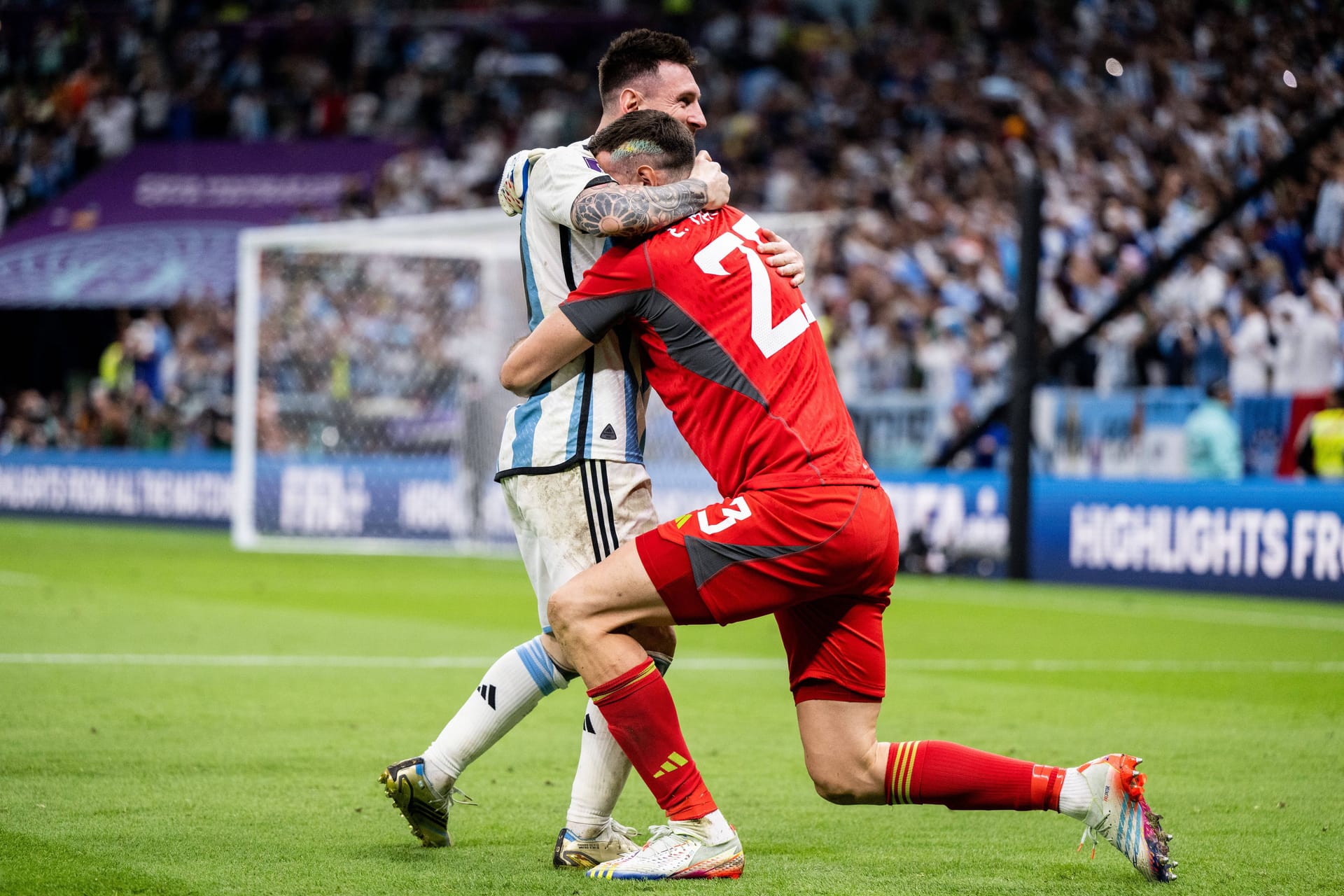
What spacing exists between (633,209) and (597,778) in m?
1.47

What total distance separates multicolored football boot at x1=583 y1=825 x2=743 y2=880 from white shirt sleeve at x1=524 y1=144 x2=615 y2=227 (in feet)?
5.01

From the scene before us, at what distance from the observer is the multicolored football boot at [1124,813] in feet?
13.9

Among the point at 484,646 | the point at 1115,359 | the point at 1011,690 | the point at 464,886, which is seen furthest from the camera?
the point at 1115,359

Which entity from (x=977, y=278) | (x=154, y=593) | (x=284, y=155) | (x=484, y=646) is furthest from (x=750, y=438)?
(x=284, y=155)

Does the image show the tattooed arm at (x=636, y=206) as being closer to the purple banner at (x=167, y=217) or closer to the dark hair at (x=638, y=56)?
the dark hair at (x=638, y=56)

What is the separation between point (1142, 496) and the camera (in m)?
14.4

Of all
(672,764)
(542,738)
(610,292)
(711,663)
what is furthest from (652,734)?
(711,663)

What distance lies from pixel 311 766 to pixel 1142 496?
9831 mm

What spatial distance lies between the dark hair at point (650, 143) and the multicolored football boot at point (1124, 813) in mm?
1790

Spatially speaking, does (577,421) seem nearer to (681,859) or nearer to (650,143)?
(650,143)

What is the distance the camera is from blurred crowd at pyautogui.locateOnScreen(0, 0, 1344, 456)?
628 inches

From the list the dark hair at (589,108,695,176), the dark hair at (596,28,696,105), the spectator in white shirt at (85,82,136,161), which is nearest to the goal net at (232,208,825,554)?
the spectator in white shirt at (85,82,136,161)

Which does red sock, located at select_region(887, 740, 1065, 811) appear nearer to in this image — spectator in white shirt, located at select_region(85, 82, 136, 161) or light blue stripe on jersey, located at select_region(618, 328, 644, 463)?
light blue stripe on jersey, located at select_region(618, 328, 644, 463)

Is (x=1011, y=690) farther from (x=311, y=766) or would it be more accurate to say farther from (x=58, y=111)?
(x=58, y=111)
